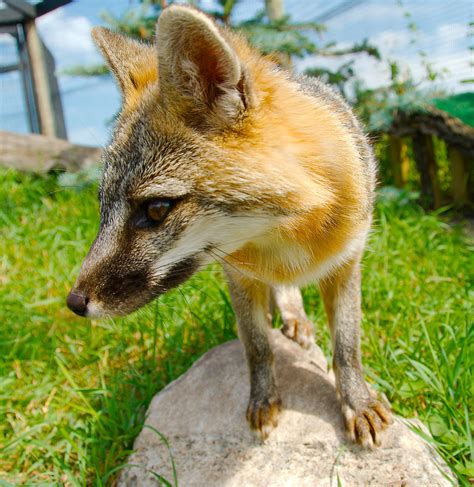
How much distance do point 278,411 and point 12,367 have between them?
1.97 metres

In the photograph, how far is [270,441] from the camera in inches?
96.3

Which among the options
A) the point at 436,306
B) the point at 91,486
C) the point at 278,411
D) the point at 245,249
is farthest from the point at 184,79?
the point at 436,306

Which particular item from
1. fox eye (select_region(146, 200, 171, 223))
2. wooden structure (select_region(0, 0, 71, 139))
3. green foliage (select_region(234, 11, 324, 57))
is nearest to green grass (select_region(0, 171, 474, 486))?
fox eye (select_region(146, 200, 171, 223))

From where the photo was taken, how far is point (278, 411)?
8.29ft

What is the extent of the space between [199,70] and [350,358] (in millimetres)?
1532

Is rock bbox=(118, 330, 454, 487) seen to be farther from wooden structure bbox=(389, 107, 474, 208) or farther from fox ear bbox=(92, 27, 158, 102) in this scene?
wooden structure bbox=(389, 107, 474, 208)

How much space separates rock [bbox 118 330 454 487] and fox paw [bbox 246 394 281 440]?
0.15 feet

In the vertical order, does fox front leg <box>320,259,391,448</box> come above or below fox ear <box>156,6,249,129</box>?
below

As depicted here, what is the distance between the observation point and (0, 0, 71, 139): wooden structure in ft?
23.8

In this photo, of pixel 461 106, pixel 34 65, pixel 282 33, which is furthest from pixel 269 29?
pixel 34 65

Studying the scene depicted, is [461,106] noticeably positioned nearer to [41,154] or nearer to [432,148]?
[432,148]

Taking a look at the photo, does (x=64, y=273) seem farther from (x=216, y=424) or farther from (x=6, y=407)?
(x=216, y=424)

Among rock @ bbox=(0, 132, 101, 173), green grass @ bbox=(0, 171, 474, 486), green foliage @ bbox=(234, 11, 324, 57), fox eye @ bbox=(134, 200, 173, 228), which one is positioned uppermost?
green foliage @ bbox=(234, 11, 324, 57)

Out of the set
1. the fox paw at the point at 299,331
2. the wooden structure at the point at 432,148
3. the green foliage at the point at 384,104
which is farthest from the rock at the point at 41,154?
the fox paw at the point at 299,331
